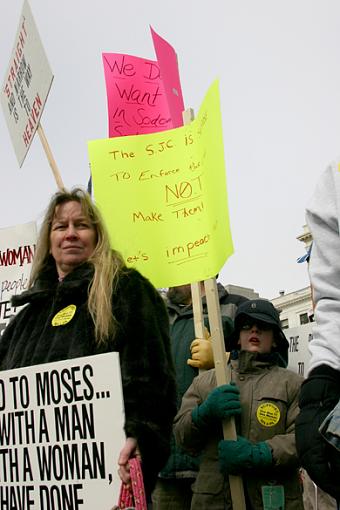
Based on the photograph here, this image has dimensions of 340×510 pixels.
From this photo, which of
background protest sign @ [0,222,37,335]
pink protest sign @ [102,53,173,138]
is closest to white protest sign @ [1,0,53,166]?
pink protest sign @ [102,53,173,138]

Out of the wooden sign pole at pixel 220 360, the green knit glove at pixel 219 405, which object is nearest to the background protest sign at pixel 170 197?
the wooden sign pole at pixel 220 360

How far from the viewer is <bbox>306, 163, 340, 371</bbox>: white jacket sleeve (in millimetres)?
1660

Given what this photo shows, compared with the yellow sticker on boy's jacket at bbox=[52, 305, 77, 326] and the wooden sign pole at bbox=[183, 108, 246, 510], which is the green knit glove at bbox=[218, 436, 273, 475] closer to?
the wooden sign pole at bbox=[183, 108, 246, 510]

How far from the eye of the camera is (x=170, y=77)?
4.73m

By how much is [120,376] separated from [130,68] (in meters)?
3.23

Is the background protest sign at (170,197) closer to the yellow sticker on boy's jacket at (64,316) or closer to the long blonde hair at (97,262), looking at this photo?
the long blonde hair at (97,262)

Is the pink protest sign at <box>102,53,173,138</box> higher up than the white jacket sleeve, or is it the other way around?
the pink protest sign at <box>102,53,173,138</box>

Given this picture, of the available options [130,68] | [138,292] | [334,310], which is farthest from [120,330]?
[130,68]

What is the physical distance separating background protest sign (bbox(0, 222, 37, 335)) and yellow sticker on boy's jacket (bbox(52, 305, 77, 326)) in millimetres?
2181

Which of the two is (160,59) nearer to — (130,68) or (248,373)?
(130,68)

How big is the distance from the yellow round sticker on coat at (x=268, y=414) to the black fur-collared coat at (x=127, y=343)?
3.35 ft

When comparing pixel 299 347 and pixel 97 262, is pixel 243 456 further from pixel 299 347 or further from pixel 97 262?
pixel 299 347

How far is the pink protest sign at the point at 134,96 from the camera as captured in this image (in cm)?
496

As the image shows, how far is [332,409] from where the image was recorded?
1.54 m
